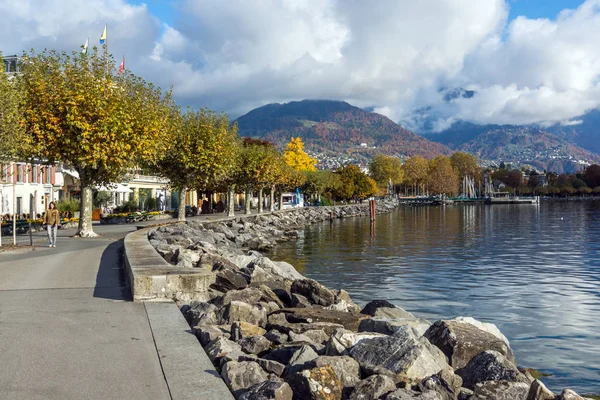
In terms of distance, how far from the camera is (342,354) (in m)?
8.90

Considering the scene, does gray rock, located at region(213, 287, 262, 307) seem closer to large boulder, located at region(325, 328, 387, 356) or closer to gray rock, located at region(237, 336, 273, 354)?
gray rock, located at region(237, 336, 273, 354)

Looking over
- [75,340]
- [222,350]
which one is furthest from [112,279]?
[222,350]

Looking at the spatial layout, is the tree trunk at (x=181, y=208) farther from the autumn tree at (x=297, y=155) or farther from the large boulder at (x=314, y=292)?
the autumn tree at (x=297, y=155)

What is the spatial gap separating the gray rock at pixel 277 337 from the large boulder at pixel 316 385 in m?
2.68

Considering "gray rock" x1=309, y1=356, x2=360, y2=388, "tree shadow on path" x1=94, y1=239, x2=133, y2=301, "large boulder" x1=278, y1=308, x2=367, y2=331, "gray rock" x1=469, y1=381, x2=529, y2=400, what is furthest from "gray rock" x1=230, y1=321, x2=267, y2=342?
"gray rock" x1=469, y1=381, x2=529, y2=400

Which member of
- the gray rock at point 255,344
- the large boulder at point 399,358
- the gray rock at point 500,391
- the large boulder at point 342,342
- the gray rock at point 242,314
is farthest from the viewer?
the gray rock at point 242,314

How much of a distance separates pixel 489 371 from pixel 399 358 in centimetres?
132

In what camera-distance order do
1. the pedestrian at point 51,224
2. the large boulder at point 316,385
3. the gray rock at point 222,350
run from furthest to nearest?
the pedestrian at point 51,224 → the gray rock at point 222,350 → the large boulder at point 316,385

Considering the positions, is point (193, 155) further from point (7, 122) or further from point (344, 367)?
point (344, 367)

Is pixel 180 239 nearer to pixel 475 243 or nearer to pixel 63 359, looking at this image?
pixel 63 359

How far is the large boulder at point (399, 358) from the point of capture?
800 centimetres

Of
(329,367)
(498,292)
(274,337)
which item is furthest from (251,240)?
(329,367)

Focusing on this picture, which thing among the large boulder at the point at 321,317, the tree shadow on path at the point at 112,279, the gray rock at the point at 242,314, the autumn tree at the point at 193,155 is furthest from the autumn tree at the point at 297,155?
the gray rock at the point at 242,314

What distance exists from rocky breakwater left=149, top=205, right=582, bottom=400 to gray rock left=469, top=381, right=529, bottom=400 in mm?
11
